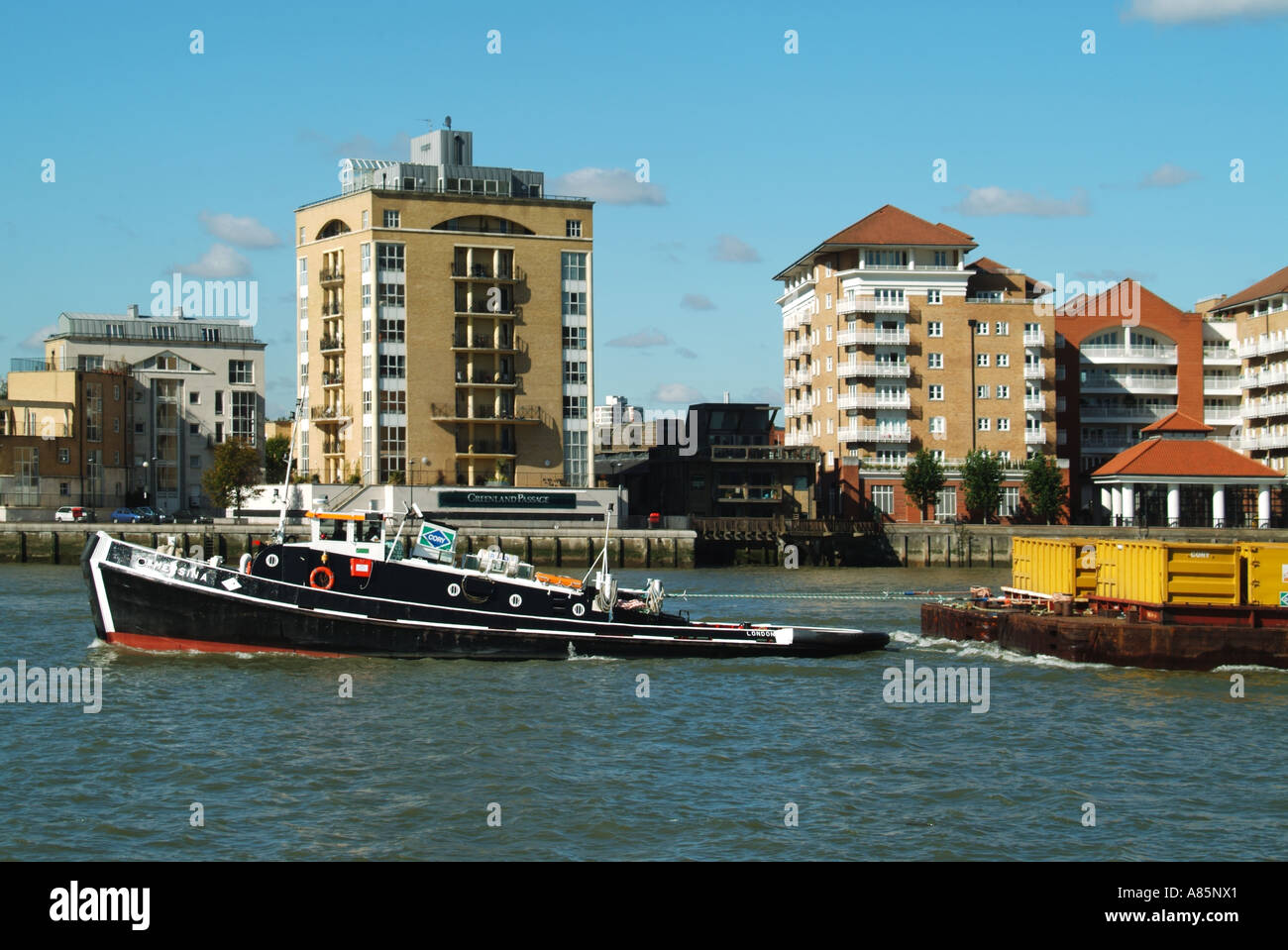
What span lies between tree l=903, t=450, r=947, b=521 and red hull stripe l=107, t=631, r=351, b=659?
6792 cm

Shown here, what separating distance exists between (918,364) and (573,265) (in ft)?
87.3

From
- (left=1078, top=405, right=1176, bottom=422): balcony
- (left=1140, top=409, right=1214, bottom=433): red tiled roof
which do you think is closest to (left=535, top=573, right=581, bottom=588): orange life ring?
(left=1140, top=409, right=1214, bottom=433): red tiled roof

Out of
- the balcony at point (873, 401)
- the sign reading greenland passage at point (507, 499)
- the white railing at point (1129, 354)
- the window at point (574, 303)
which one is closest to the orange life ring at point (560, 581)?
the sign reading greenland passage at point (507, 499)

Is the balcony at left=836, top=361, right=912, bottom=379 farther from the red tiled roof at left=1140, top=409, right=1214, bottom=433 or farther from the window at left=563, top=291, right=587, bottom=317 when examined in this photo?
the window at left=563, top=291, right=587, bottom=317

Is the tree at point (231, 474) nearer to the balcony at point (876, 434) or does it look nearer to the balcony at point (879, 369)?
the balcony at point (876, 434)

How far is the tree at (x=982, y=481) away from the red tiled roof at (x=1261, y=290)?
1195 inches

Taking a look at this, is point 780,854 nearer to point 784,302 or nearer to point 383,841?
point 383,841

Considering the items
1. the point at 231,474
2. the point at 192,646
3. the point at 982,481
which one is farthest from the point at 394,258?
the point at 192,646

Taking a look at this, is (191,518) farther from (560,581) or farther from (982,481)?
(560,581)

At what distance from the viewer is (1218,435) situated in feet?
374

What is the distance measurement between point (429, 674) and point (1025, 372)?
78.2m

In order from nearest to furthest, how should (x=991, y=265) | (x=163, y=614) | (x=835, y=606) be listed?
(x=163, y=614), (x=835, y=606), (x=991, y=265)

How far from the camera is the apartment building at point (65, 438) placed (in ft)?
332
